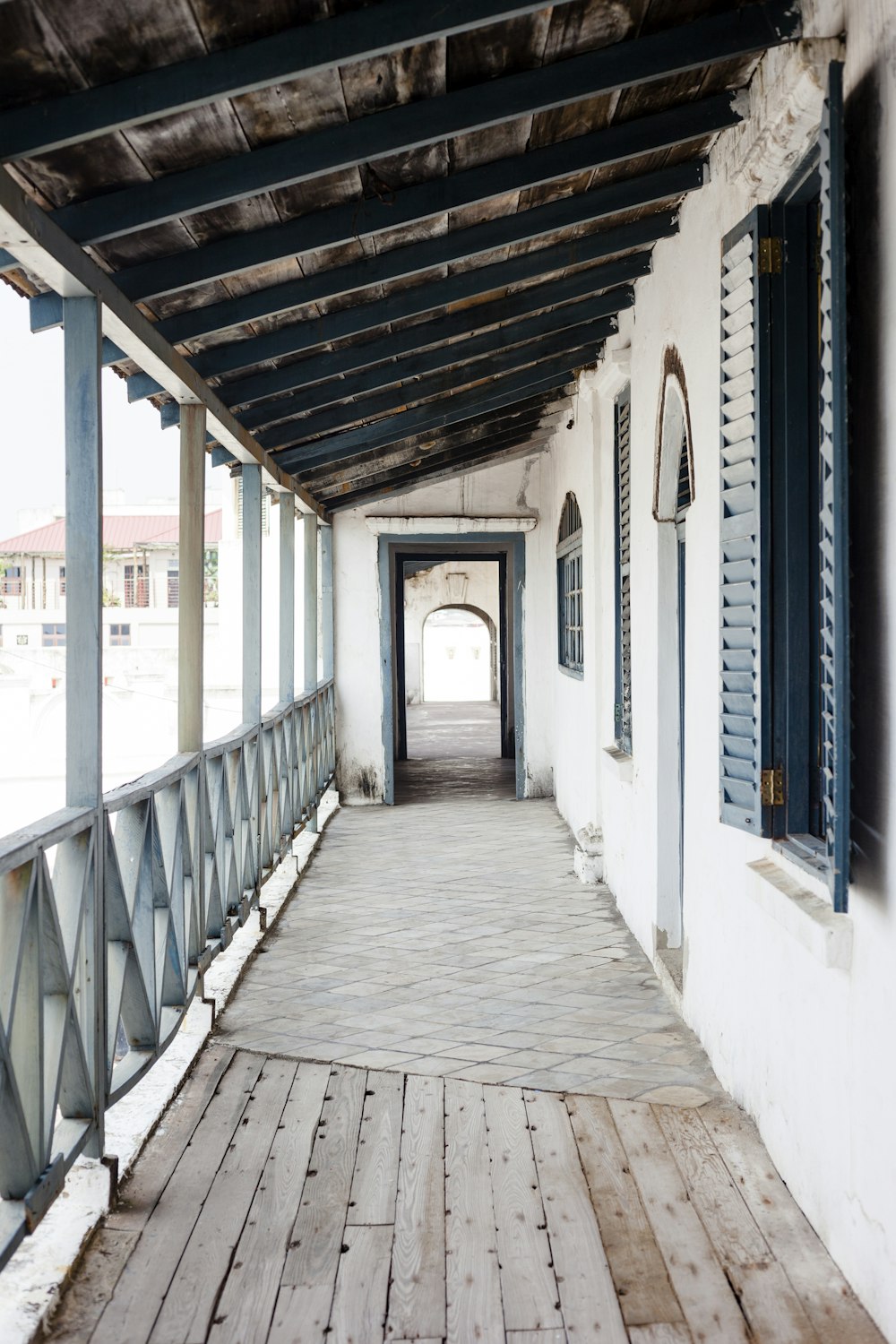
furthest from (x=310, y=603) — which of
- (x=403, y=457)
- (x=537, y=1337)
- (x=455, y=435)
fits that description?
(x=537, y=1337)

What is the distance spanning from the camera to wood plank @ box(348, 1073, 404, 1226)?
9.03 ft

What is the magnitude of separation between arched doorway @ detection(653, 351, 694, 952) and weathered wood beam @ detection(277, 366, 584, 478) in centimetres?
176

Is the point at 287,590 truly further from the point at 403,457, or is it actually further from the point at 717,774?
the point at 717,774

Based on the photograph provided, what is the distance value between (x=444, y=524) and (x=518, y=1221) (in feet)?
23.6

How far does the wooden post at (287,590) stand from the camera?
682 centimetres

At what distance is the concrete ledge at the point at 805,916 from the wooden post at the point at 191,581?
86.0 inches

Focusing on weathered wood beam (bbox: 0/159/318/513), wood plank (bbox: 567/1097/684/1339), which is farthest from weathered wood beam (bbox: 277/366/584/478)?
wood plank (bbox: 567/1097/684/1339)

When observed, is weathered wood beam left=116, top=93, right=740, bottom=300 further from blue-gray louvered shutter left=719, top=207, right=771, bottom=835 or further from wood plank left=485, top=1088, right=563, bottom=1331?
wood plank left=485, top=1088, right=563, bottom=1331

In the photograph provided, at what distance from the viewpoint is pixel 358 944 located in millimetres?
5160

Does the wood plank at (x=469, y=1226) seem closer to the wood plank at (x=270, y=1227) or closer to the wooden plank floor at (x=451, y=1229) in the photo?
the wooden plank floor at (x=451, y=1229)

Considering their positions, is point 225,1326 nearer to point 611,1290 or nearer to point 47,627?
point 611,1290

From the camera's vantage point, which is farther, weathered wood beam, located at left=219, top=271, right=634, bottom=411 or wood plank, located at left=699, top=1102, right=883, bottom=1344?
weathered wood beam, located at left=219, top=271, right=634, bottom=411

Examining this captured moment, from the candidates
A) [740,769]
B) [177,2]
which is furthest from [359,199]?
[740,769]

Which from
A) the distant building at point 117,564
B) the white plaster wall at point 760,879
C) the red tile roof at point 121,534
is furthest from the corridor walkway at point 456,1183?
the red tile roof at point 121,534
